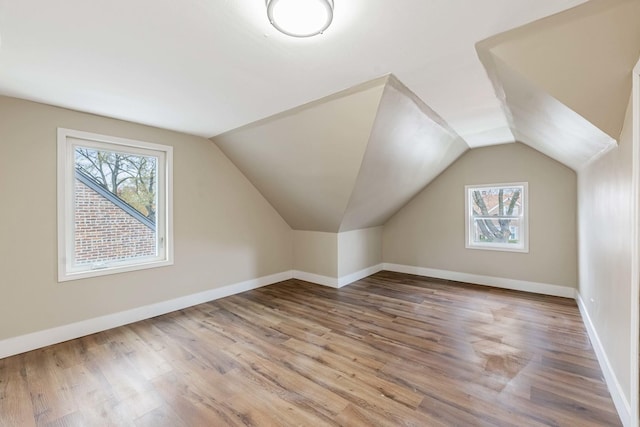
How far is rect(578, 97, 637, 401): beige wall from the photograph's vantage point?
161 cm

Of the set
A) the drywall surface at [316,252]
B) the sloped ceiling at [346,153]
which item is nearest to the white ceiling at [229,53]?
the sloped ceiling at [346,153]

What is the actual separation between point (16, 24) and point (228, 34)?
1102 millimetres

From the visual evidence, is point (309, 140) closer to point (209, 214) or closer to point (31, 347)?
point (209, 214)

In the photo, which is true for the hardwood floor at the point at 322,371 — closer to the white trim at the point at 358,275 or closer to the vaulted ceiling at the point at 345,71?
the white trim at the point at 358,275

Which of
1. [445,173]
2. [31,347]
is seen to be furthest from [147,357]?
[445,173]

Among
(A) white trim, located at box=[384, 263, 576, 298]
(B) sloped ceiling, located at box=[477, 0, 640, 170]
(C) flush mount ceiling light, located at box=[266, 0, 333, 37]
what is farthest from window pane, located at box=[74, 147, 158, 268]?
(A) white trim, located at box=[384, 263, 576, 298]

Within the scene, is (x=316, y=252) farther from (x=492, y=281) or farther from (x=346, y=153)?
(x=492, y=281)

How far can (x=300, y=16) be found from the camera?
1.40 m

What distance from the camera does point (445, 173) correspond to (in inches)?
189

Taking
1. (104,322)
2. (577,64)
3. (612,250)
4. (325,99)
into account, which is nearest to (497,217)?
(612,250)

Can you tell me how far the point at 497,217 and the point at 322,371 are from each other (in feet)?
12.3

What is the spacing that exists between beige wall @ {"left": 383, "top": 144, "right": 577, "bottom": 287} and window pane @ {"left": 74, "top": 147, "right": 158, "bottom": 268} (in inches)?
159

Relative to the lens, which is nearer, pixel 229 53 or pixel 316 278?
pixel 229 53

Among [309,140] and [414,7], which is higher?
[414,7]
